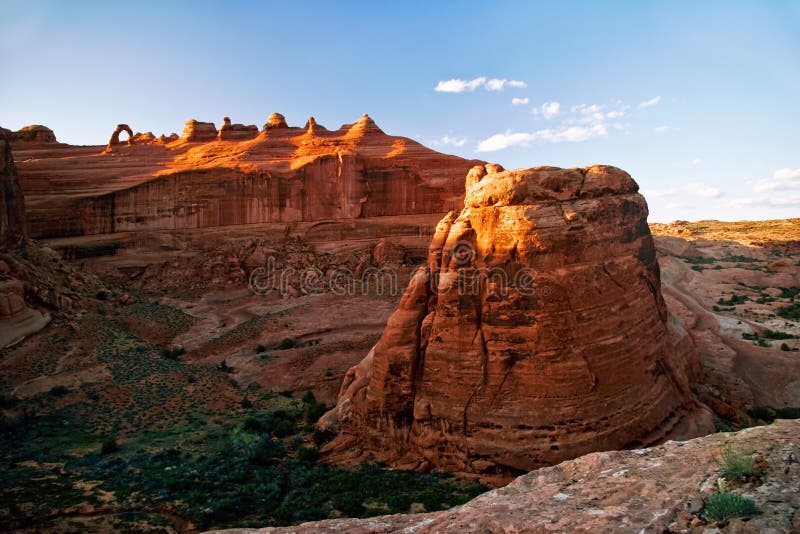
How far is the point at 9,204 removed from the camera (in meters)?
29.7

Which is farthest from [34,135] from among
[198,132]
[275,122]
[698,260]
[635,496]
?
[698,260]

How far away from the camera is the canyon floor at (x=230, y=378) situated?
12.3 m

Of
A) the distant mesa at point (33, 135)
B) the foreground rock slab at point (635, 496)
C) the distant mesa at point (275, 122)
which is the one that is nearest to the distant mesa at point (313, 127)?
the distant mesa at point (275, 122)

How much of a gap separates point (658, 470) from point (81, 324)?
29.3 meters

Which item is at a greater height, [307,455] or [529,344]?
[529,344]

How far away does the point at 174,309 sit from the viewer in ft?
120

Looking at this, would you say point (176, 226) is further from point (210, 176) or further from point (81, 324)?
point (81, 324)

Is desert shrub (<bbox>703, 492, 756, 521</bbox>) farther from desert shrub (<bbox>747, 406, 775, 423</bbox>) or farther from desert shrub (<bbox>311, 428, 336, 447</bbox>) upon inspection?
desert shrub (<bbox>747, 406, 775, 423</bbox>)

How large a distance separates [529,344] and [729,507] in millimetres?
8429

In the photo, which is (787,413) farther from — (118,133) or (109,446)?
(118,133)

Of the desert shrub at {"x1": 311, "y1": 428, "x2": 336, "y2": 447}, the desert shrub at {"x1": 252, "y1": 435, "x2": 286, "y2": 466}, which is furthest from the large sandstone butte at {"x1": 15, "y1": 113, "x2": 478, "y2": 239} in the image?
the desert shrub at {"x1": 252, "y1": 435, "x2": 286, "y2": 466}

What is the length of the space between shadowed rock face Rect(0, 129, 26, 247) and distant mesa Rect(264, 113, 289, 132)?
92.4 feet

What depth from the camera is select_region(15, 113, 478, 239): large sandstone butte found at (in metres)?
44.1

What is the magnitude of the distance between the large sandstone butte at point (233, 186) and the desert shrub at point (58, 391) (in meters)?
27.4
